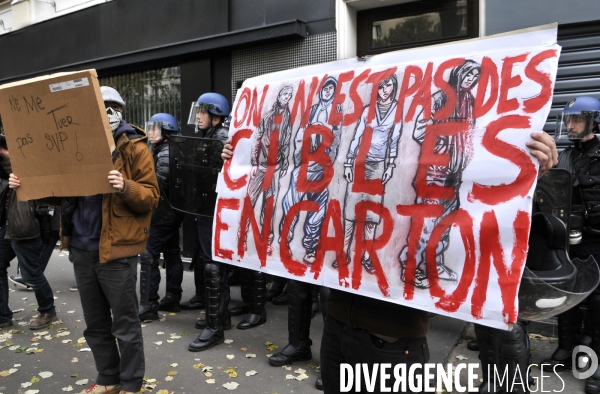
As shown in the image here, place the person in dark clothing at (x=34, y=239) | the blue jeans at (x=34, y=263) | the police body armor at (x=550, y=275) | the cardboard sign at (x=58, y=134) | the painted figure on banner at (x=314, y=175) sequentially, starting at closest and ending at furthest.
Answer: the police body armor at (x=550, y=275) → the painted figure on banner at (x=314, y=175) → the cardboard sign at (x=58, y=134) → the person in dark clothing at (x=34, y=239) → the blue jeans at (x=34, y=263)

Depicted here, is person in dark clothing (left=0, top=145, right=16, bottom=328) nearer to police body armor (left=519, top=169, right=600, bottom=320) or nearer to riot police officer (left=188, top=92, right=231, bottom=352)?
riot police officer (left=188, top=92, right=231, bottom=352)

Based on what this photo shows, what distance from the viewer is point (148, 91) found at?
31.0ft

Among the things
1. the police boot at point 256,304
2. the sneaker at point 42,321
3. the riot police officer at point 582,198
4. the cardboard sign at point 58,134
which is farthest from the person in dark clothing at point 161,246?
the riot police officer at point 582,198

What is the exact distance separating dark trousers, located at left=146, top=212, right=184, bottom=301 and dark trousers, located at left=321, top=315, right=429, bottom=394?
3.86m

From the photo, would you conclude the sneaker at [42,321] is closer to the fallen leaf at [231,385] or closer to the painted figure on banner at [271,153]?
the fallen leaf at [231,385]

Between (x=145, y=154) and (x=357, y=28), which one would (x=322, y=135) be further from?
(x=357, y=28)

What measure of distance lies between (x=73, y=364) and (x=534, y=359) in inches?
155

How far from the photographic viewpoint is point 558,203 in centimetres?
356

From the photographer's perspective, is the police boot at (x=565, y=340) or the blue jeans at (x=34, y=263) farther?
the blue jeans at (x=34, y=263)

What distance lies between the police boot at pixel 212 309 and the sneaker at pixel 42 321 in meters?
1.82

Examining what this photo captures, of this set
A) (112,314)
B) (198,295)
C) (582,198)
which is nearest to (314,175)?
(112,314)

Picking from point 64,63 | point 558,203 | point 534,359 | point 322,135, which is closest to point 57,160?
point 322,135

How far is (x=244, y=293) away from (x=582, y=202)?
3335 mm

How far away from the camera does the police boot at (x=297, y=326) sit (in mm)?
4340
